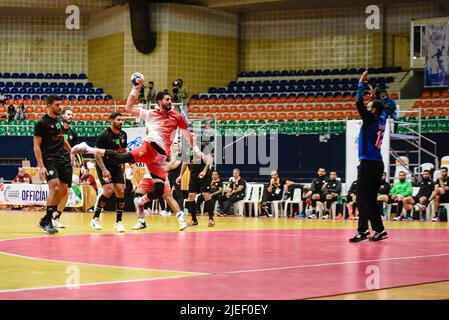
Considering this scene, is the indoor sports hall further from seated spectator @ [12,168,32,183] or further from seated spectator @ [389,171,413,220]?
seated spectator @ [12,168,32,183]

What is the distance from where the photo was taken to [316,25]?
38844 millimetres

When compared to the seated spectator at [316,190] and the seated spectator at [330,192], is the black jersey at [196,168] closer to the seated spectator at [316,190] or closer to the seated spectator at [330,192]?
the seated spectator at [330,192]

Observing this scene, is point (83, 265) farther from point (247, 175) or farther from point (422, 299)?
point (247, 175)

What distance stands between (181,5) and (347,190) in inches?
628

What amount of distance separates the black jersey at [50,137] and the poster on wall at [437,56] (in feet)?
75.0

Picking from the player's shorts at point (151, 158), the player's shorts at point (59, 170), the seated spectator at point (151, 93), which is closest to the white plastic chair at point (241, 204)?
the seated spectator at point (151, 93)

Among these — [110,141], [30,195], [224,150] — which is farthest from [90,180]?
[110,141]

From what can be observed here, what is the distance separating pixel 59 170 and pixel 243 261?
18.2ft

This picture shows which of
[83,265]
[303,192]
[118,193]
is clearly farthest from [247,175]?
[83,265]

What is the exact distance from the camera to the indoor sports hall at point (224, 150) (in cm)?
804

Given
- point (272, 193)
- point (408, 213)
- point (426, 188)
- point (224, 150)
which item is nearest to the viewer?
point (426, 188)

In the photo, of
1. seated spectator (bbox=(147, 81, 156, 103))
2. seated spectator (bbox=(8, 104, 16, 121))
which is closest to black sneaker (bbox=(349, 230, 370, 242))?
seated spectator (bbox=(147, 81, 156, 103))

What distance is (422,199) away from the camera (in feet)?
Answer: 73.4

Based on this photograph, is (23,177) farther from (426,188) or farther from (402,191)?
(426,188)
